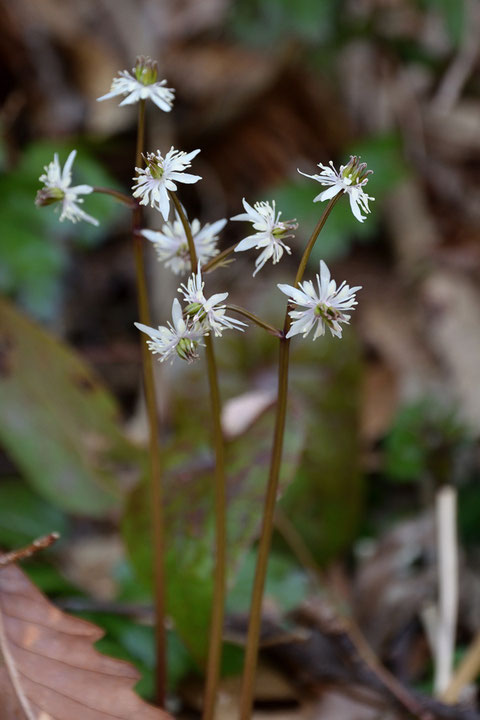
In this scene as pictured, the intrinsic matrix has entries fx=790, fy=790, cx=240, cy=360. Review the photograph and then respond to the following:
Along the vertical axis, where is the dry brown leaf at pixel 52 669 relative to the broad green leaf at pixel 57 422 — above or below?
below

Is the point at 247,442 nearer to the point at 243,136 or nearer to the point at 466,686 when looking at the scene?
the point at 466,686

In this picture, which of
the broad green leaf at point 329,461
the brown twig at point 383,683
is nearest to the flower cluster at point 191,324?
the brown twig at point 383,683

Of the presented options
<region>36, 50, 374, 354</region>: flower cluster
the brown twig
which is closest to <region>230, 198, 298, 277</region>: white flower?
<region>36, 50, 374, 354</region>: flower cluster

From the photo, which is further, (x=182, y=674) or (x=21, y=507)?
(x=21, y=507)

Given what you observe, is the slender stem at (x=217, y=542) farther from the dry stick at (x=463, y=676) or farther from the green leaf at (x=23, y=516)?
the green leaf at (x=23, y=516)

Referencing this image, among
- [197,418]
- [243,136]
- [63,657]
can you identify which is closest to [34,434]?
[197,418]

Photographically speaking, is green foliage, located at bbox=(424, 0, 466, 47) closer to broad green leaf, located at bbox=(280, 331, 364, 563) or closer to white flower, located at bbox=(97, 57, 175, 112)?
broad green leaf, located at bbox=(280, 331, 364, 563)

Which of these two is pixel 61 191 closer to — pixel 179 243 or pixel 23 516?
pixel 179 243
